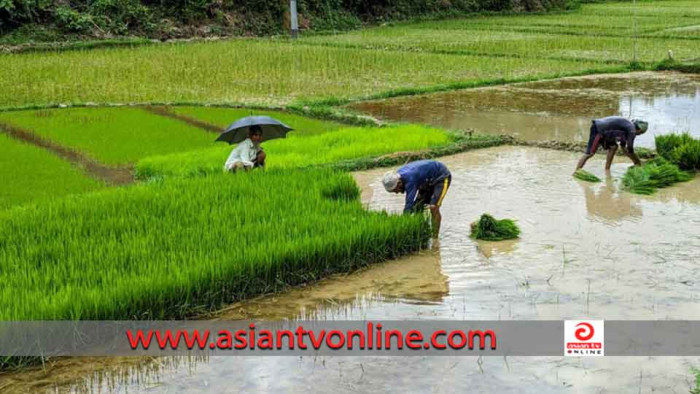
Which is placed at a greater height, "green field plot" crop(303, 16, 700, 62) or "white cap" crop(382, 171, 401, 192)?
"green field plot" crop(303, 16, 700, 62)

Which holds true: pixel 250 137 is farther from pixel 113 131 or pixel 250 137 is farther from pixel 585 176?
pixel 113 131

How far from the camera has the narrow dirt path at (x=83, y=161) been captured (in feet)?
26.4

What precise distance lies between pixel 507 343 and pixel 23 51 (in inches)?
601

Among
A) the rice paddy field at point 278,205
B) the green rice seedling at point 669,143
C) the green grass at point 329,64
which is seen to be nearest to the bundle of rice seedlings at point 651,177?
the rice paddy field at point 278,205

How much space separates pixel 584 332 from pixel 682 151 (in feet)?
13.5

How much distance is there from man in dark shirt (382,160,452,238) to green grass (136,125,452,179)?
7.06 ft

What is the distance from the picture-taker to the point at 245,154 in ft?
23.1

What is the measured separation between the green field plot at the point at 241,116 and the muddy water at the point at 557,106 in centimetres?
91

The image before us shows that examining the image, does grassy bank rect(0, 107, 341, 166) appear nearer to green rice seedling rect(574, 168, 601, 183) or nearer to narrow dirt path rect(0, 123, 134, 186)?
narrow dirt path rect(0, 123, 134, 186)

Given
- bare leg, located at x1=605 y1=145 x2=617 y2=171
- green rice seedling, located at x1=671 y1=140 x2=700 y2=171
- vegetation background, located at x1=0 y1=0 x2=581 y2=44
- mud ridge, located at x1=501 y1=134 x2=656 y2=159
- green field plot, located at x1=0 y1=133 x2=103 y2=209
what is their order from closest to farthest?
green field plot, located at x1=0 y1=133 x2=103 y2=209 < bare leg, located at x1=605 y1=145 x2=617 y2=171 < green rice seedling, located at x1=671 y1=140 x2=700 y2=171 < mud ridge, located at x1=501 y1=134 x2=656 y2=159 < vegetation background, located at x1=0 y1=0 x2=581 y2=44

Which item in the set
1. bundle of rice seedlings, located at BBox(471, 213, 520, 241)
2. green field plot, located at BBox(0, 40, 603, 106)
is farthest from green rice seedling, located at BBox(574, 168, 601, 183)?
green field plot, located at BBox(0, 40, 603, 106)

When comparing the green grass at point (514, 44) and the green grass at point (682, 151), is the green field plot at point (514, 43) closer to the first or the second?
the green grass at point (514, 44)

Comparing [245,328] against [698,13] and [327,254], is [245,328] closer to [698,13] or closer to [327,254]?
[327,254]

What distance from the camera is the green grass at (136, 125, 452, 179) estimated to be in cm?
801
